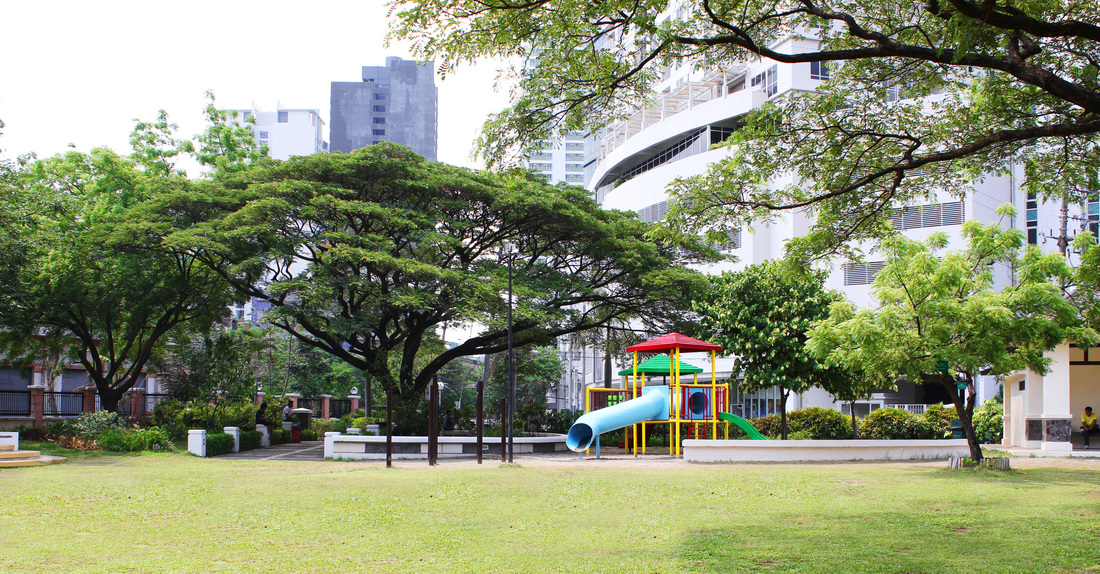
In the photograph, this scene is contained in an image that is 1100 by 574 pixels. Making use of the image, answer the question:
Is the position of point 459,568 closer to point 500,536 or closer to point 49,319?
point 500,536

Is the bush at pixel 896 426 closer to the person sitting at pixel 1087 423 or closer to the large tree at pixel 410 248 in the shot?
the person sitting at pixel 1087 423

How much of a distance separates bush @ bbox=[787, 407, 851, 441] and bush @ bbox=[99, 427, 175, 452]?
1850 centimetres

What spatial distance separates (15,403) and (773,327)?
2493 centimetres

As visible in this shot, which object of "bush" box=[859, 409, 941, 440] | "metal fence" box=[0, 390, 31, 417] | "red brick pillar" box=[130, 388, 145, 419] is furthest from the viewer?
"red brick pillar" box=[130, 388, 145, 419]

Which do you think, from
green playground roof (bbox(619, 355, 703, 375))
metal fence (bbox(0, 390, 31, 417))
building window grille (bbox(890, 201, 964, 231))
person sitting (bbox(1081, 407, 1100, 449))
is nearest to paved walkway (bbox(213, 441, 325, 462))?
metal fence (bbox(0, 390, 31, 417))

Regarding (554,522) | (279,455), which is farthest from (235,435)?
(554,522)

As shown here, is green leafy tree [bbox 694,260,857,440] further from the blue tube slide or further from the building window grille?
the building window grille

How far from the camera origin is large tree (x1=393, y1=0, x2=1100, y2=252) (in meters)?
7.91

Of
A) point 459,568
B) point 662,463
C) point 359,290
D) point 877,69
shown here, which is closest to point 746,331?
point 662,463

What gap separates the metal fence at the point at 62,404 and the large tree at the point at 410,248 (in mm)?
10312

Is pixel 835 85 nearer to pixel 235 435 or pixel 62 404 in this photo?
pixel 235 435

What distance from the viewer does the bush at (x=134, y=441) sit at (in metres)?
22.9

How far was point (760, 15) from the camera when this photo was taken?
29.4ft

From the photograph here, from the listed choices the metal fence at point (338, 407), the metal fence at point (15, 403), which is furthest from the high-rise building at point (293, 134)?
the metal fence at point (15, 403)
